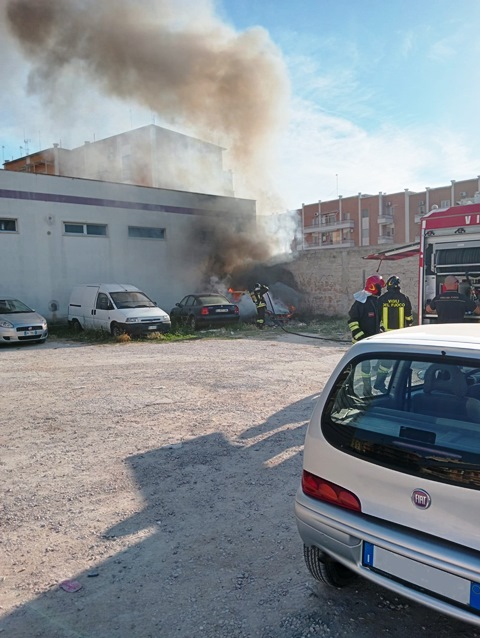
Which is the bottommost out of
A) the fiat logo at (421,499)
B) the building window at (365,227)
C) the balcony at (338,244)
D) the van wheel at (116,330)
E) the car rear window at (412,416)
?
the van wheel at (116,330)

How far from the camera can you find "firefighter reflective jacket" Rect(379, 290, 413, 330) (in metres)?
6.73

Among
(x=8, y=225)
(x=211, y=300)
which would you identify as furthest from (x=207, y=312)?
(x=8, y=225)

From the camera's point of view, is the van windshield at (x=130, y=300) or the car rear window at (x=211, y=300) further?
the car rear window at (x=211, y=300)

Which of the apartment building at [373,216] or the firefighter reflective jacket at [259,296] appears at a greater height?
the apartment building at [373,216]

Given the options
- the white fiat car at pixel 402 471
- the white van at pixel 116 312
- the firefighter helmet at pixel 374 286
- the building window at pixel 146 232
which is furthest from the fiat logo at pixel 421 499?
the building window at pixel 146 232

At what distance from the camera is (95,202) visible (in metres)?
17.9

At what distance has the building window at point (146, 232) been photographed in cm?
1909

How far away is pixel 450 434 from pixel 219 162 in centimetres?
2511

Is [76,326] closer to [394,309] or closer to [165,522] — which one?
[394,309]

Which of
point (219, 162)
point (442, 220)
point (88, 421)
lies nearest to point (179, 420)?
point (88, 421)

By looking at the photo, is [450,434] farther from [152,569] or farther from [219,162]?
[219,162]

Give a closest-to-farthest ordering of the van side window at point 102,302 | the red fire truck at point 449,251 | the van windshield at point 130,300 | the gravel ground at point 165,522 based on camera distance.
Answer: the gravel ground at point 165,522 < the red fire truck at point 449,251 < the van windshield at point 130,300 < the van side window at point 102,302

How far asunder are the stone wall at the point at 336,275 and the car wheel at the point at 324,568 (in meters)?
13.8

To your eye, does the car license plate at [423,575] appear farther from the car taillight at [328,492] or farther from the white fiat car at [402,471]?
the car taillight at [328,492]
